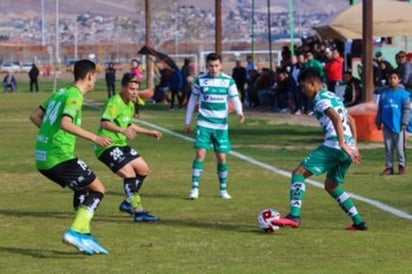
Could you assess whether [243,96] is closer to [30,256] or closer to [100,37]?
[30,256]

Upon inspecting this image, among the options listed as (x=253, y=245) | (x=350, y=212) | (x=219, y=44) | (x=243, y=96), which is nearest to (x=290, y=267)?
(x=253, y=245)

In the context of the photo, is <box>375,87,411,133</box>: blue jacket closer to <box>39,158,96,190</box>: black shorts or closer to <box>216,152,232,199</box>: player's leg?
<box>216,152,232,199</box>: player's leg

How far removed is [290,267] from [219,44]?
3387 cm

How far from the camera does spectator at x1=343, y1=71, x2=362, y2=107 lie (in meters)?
34.4

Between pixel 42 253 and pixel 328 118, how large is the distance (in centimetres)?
353

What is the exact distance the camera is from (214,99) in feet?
57.1

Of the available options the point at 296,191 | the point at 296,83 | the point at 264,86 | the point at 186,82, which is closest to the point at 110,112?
the point at 296,191

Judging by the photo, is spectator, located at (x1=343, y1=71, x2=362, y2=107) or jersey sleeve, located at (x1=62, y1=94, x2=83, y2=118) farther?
spectator, located at (x1=343, y1=71, x2=362, y2=107)

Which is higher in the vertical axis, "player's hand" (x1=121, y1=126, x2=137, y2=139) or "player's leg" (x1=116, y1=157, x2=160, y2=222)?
"player's hand" (x1=121, y1=126, x2=137, y2=139)

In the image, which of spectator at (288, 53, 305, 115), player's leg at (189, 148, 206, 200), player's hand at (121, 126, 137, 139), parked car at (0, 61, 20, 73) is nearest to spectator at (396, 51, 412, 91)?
spectator at (288, 53, 305, 115)

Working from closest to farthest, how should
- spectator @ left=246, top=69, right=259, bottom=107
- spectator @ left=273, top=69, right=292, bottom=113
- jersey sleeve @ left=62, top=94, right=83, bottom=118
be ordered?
1. jersey sleeve @ left=62, top=94, right=83, bottom=118
2. spectator @ left=273, top=69, right=292, bottom=113
3. spectator @ left=246, top=69, right=259, bottom=107

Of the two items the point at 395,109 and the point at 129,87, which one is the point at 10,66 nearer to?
the point at 395,109

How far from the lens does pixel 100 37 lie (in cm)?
19738

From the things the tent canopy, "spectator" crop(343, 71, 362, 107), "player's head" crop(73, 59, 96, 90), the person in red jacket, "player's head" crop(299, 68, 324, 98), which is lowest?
"spectator" crop(343, 71, 362, 107)
